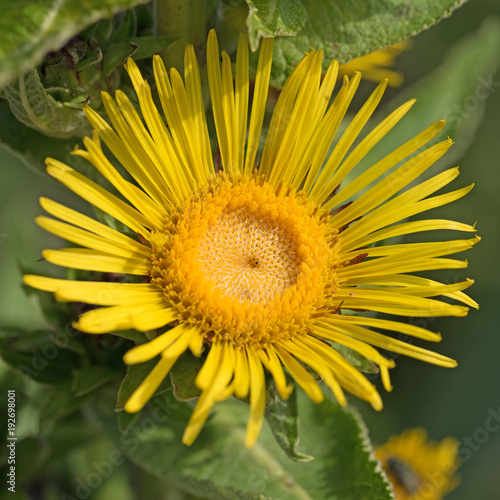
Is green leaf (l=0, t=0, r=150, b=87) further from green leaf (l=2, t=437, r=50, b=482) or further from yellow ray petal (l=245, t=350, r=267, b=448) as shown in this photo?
green leaf (l=2, t=437, r=50, b=482)

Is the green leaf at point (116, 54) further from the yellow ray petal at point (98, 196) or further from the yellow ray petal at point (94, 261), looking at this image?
the yellow ray petal at point (94, 261)

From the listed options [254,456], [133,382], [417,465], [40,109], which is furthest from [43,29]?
[417,465]

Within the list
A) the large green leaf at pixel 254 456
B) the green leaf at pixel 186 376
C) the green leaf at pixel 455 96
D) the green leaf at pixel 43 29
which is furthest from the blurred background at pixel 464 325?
the green leaf at pixel 43 29

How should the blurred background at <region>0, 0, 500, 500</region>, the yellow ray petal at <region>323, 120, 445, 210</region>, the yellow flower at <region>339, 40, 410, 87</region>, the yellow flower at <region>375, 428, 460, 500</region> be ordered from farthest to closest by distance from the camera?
1. the blurred background at <region>0, 0, 500, 500</region>
2. the yellow flower at <region>375, 428, 460, 500</region>
3. the yellow flower at <region>339, 40, 410, 87</region>
4. the yellow ray petal at <region>323, 120, 445, 210</region>

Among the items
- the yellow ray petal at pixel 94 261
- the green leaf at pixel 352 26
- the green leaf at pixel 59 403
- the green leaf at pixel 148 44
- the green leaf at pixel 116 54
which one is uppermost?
the green leaf at pixel 352 26

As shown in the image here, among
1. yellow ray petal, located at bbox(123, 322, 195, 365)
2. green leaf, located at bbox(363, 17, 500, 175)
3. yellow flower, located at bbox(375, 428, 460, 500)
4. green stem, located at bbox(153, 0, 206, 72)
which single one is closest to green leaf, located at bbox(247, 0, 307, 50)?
green stem, located at bbox(153, 0, 206, 72)

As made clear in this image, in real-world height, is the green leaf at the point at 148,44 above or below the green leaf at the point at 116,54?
above

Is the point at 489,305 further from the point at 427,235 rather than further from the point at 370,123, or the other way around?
the point at 370,123
